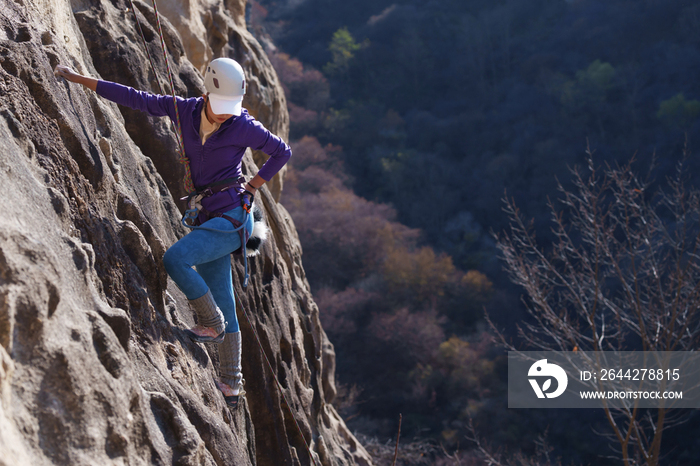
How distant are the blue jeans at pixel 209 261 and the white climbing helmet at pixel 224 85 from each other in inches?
21.8

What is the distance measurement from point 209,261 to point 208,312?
281 mm

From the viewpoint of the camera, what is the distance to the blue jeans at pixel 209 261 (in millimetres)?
3221

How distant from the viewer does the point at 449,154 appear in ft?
118

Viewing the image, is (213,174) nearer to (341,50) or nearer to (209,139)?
(209,139)

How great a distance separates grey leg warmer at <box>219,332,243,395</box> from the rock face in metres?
0.10

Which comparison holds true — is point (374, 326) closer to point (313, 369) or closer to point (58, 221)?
point (313, 369)

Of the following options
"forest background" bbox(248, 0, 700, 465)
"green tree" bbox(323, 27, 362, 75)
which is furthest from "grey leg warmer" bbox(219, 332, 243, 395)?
"green tree" bbox(323, 27, 362, 75)

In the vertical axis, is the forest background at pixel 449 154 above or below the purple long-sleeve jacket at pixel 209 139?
above

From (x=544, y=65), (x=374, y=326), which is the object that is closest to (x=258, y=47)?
(x=374, y=326)

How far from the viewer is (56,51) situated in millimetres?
3453

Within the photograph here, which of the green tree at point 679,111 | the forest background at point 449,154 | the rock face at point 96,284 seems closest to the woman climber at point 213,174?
the rock face at point 96,284

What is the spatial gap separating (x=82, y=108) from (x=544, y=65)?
3815 cm

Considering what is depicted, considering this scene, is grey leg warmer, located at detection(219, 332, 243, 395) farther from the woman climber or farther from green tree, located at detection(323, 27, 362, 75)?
green tree, located at detection(323, 27, 362, 75)

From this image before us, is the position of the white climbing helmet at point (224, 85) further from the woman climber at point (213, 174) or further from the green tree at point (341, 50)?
the green tree at point (341, 50)
